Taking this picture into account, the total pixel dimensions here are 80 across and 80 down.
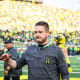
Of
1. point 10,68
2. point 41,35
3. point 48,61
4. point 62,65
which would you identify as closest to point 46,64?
point 48,61

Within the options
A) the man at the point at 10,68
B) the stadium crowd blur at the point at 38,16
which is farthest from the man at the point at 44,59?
the stadium crowd blur at the point at 38,16

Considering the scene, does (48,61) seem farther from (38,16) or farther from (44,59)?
(38,16)

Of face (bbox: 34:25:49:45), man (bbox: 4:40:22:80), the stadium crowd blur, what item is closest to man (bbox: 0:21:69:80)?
face (bbox: 34:25:49:45)

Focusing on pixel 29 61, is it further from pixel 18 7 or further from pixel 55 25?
pixel 18 7

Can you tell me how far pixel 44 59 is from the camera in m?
2.59

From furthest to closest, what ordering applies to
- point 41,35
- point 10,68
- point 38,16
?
point 38,16 → point 10,68 → point 41,35

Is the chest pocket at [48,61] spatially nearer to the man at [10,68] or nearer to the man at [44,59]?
the man at [44,59]

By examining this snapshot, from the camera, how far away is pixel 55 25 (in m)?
45.2

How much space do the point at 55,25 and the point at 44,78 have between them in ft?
140

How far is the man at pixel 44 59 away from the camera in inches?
102

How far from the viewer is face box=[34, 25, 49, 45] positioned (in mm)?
2574

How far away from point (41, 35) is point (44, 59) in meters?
0.23

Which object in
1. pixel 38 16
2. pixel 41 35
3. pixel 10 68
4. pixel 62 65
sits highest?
pixel 38 16

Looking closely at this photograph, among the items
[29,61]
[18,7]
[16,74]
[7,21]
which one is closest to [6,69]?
[16,74]
